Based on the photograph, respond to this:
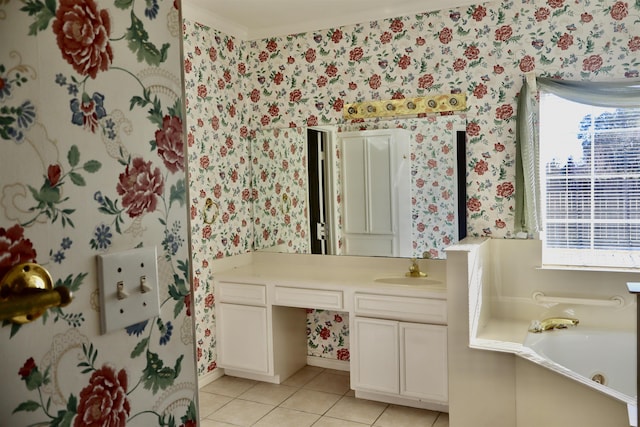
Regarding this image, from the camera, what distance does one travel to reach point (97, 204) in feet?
2.50

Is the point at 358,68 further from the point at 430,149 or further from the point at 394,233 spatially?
the point at 394,233

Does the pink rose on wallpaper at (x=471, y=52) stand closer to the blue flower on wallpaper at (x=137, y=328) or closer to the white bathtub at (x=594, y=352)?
the white bathtub at (x=594, y=352)

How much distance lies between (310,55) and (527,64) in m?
1.56

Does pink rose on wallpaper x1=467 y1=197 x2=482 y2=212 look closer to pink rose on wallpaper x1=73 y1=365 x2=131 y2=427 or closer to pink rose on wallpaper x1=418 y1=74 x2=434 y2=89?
pink rose on wallpaper x1=418 y1=74 x2=434 y2=89

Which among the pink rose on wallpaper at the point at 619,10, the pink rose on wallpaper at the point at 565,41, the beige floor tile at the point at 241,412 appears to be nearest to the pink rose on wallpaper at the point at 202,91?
the beige floor tile at the point at 241,412

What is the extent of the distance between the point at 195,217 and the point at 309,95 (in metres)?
1.25

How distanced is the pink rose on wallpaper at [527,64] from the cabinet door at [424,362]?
5.56 feet

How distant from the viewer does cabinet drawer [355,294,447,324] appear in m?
3.28

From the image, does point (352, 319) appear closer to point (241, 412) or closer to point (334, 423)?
point (334, 423)

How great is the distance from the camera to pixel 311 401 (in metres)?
3.69

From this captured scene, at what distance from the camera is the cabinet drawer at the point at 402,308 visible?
3.28 meters

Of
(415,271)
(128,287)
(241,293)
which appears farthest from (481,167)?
(128,287)

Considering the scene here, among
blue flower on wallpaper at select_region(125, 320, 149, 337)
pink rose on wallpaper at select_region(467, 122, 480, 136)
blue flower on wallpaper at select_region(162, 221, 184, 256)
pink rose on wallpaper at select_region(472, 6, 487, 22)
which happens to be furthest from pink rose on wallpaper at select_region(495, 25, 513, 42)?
blue flower on wallpaper at select_region(125, 320, 149, 337)

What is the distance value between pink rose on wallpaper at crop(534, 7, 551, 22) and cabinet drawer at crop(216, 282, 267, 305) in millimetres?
2496
